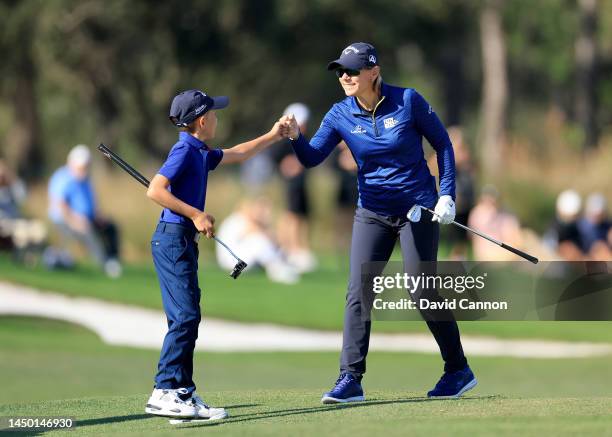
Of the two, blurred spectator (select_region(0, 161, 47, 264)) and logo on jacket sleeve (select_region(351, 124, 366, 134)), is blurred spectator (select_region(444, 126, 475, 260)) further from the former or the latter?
logo on jacket sleeve (select_region(351, 124, 366, 134))

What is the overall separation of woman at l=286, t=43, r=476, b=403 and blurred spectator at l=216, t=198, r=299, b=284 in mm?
10062

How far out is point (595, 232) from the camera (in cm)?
1797

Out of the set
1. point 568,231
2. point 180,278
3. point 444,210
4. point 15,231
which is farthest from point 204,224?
point 15,231

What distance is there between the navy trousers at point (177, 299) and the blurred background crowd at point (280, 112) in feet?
22.4

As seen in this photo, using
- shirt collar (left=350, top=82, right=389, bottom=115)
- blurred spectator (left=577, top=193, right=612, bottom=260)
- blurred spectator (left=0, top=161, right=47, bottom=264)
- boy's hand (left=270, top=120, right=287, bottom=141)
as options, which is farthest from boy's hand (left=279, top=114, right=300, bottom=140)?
blurred spectator (left=0, top=161, right=47, bottom=264)

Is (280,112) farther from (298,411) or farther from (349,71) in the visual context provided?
(298,411)

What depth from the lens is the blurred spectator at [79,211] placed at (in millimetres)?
18609

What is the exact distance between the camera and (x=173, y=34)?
40.2m

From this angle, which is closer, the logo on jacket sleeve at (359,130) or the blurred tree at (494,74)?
the logo on jacket sleeve at (359,130)

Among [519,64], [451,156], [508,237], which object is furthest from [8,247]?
[519,64]

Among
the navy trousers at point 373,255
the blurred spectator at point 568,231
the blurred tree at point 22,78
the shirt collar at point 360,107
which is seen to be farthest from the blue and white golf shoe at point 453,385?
the blurred tree at point 22,78

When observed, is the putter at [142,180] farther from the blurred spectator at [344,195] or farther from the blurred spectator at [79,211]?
the blurred spectator at [79,211]

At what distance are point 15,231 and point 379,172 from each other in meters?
11.2

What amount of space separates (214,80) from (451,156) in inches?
1410
